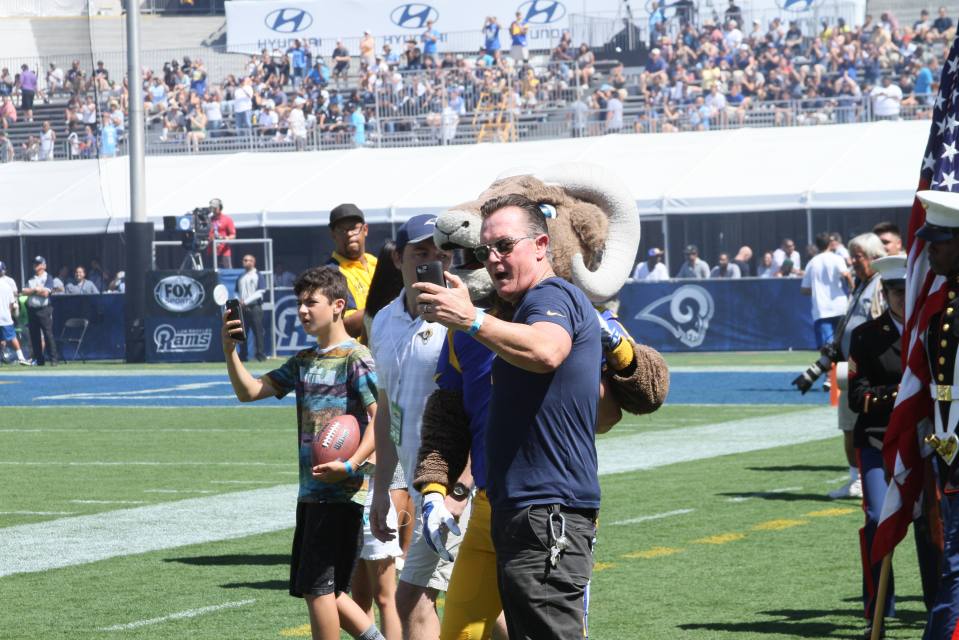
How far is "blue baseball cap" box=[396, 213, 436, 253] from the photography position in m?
6.32

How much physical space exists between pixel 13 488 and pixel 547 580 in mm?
9577

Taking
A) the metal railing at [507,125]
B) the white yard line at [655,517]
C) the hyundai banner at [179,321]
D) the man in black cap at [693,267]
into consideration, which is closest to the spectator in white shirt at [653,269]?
the man in black cap at [693,267]

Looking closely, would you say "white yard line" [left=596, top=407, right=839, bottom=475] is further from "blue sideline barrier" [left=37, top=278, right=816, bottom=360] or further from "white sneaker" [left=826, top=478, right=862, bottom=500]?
"blue sideline barrier" [left=37, top=278, right=816, bottom=360]

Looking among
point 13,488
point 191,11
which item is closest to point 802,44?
→ point 191,11

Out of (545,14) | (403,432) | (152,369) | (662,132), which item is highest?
(545,14)

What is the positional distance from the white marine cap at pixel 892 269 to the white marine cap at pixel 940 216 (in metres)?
1.53

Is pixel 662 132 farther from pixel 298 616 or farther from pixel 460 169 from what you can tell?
pixel 298 616

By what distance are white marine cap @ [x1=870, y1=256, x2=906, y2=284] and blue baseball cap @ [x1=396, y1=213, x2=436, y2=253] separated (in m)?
2.34

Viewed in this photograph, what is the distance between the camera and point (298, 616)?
8.28 m

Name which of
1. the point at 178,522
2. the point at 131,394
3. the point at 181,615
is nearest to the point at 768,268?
the point at 131,394

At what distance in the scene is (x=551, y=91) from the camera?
42.8 meters

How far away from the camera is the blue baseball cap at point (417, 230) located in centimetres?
632

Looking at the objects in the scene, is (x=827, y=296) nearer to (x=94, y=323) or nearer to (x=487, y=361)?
(x=94, y=323)

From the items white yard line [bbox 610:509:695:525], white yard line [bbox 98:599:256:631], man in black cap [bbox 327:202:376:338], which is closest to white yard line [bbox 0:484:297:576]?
white yard line [bbox 98:599:256:631]
